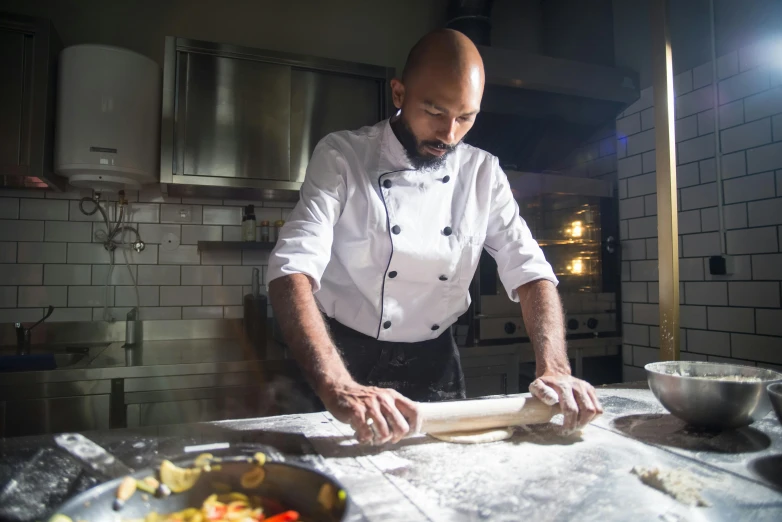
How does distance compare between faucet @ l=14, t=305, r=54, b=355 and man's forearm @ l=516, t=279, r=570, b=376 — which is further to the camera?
faucet @ l=14, t=305, r=54, b=355

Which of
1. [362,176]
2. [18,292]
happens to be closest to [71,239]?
[18,292]

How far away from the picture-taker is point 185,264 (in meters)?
2.54

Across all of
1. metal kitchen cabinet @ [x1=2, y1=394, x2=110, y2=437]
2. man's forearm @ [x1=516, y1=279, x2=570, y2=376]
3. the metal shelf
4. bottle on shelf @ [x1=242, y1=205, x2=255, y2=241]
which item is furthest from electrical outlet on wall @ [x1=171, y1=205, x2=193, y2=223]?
man's forearm @ [x1=516, y1=279, x2=570, y2=376]

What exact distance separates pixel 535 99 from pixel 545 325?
5.15ft

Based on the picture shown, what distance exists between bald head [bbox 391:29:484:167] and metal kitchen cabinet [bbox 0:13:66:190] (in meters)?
1.65

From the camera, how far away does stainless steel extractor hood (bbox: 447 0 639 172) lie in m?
2.26

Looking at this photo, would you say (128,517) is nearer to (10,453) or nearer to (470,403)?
(10,453)

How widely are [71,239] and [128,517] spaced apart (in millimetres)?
2204

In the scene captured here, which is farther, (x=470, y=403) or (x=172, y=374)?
(x=172, y=374)

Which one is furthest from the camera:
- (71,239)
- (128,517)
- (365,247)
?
(71,239)

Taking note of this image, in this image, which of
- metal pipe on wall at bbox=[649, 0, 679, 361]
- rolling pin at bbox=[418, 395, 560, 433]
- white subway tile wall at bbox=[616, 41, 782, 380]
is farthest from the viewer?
white subway tile wall at bbox=[616, 41, 782, 380]

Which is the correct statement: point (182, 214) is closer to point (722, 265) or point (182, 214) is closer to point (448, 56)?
point (448, 56)

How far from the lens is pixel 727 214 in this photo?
2135 millimetres

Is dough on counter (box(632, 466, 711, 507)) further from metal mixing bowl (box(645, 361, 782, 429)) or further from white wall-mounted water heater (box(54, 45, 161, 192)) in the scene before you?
white wall-mounted water heater (box(54, 45, 161, 192))
